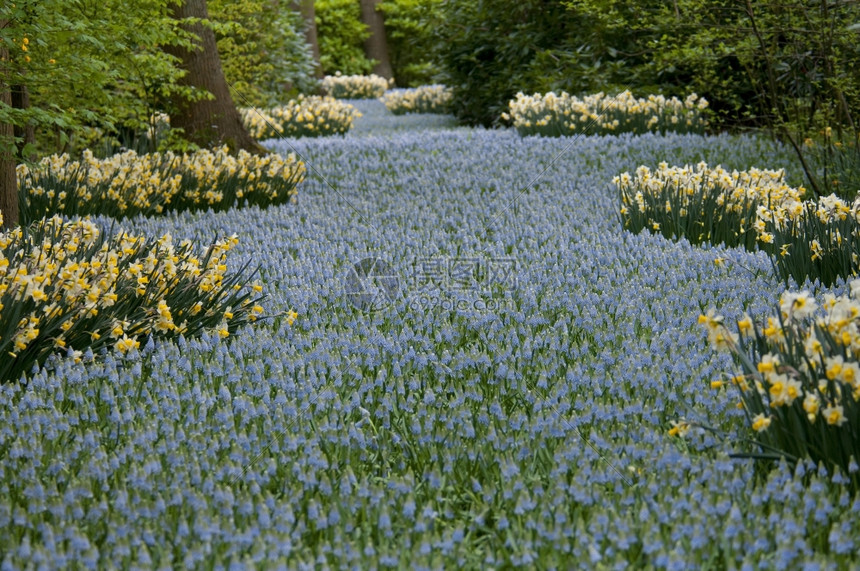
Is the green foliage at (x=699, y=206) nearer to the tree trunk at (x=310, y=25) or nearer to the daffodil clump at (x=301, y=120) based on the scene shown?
the daffodil clump at (x=301, y=120)

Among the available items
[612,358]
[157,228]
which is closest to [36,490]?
[612,358]

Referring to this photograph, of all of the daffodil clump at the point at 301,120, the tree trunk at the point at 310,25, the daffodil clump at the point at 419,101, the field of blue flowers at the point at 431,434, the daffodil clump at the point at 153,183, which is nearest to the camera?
the field of blue flowers at the point at 431,434

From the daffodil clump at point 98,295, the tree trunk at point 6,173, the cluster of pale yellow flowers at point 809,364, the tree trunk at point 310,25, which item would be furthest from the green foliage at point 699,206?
the tree trunk at point 310,25

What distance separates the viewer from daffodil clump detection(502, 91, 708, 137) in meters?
10.8

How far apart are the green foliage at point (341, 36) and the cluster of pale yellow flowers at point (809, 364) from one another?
85.3ft

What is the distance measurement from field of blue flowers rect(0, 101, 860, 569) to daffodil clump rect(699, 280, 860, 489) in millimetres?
109

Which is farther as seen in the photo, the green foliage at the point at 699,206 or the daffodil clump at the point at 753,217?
the green foliage at the point at 699,206

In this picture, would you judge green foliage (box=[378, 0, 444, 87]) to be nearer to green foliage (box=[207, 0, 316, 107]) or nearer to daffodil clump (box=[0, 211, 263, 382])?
green foliage (box=[207, 0, 316, 107])

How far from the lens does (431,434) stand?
3.05 metres

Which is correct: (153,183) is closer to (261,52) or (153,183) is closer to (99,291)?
(99,291)

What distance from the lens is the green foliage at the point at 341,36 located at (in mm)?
27984

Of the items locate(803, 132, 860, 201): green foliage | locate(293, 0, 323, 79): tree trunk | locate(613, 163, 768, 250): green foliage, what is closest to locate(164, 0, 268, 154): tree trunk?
locate(613, 163, 768, 250): green foliage

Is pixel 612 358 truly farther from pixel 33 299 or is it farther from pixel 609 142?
pixel 609 142

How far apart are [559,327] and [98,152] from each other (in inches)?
279
